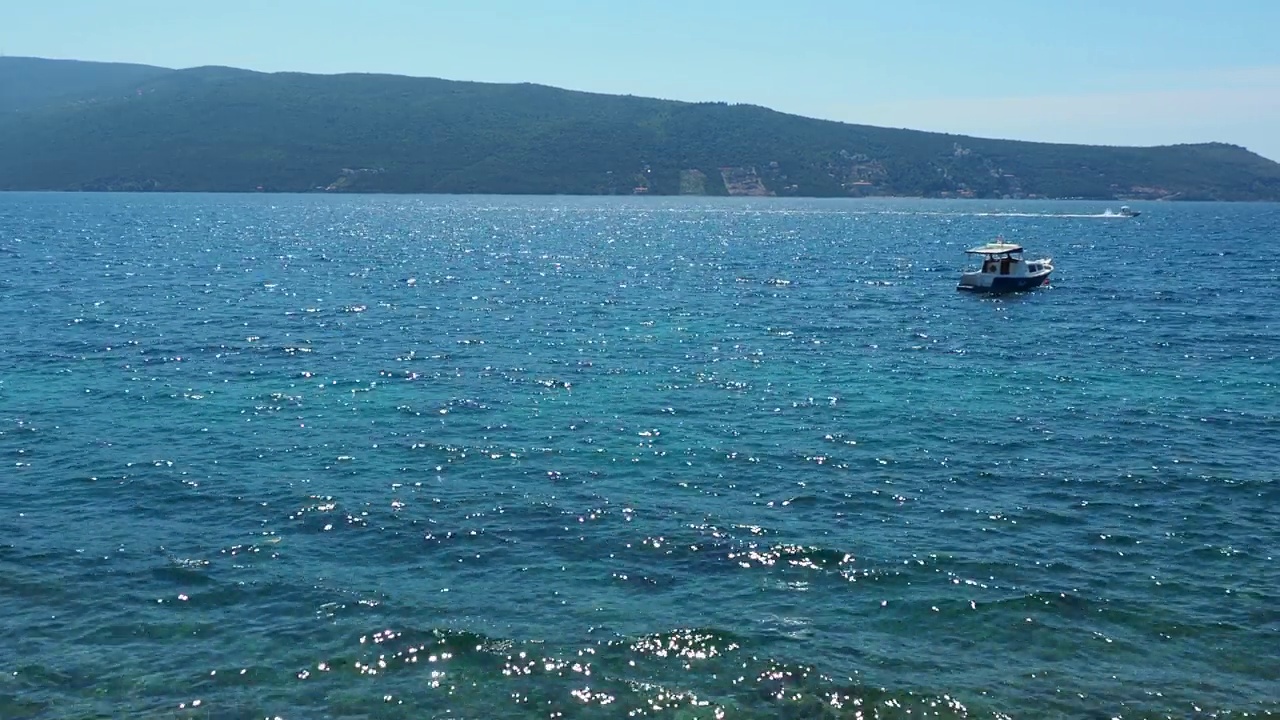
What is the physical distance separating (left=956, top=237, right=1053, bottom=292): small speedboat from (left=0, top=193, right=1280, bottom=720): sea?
22.9 metres

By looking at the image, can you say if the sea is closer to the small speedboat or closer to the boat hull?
the boat hull

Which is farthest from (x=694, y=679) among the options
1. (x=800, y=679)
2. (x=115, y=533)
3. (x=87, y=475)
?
(x=87, y=475)

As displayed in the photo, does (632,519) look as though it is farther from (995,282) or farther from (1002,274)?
(1002,274)

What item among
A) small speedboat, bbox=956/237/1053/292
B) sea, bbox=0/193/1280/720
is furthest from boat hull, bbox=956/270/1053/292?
sea, bbox=0/193/1280/720

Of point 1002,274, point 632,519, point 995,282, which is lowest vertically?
point 632,519

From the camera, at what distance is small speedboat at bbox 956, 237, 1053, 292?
87375 millimetres

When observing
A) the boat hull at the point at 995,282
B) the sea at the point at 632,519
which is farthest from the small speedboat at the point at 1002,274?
the sea at the point at 632,519

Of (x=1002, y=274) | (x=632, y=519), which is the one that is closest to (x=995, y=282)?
(x=1002, y=274)

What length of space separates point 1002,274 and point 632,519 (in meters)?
70.7

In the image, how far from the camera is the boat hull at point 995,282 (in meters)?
87.2

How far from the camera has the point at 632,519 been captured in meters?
28.0

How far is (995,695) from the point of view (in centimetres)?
1892

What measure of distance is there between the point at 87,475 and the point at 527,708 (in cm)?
2045

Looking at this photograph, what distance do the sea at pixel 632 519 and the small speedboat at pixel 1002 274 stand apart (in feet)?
75.3
